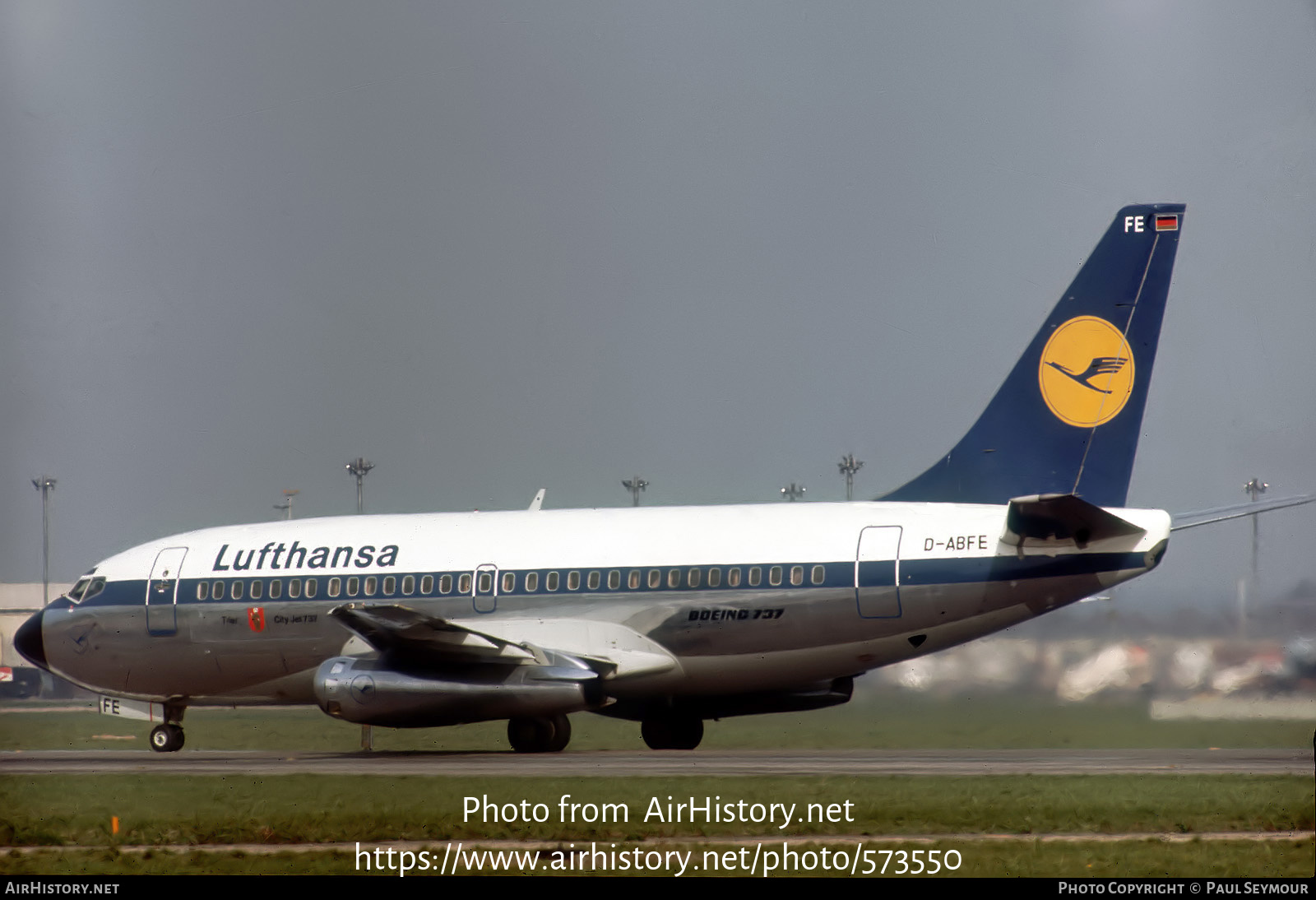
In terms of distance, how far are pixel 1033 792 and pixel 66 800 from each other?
10954mm

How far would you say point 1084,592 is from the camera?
22812 mm

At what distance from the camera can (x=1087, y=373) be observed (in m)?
24.3

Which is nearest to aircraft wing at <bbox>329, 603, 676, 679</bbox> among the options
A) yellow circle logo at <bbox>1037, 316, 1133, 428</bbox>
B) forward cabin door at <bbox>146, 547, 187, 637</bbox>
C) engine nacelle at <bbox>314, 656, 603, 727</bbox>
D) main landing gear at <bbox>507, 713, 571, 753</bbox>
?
engine nacelle at <bbox>314, 656, 603, 727</bbox>

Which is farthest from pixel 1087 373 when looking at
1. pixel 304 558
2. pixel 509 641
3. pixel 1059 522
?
pixel 304 558

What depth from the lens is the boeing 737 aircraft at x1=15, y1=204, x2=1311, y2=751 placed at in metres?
23.5

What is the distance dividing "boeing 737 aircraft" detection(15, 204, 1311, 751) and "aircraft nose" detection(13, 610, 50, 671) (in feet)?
13.3

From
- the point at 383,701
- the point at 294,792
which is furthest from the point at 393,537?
the point at 294,792

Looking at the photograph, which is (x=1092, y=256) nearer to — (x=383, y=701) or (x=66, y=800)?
(x=383, y=701)

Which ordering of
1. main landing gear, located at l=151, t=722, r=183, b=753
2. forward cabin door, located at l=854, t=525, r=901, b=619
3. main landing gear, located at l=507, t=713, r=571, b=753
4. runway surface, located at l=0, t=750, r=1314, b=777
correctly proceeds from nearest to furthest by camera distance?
runway surface, located at l=0, t=750, r=1314, b=777 → forward cabin door, located at l=854, t=525, r=901, b=619 → main landing gear, located at l=507, t=713, r=571, b=753 → main landing gear, located at l=151, t=722, r=183, b=753

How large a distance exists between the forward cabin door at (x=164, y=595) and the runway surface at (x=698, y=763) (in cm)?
234

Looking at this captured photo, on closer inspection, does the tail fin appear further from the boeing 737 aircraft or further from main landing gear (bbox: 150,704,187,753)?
main landing gear (bbox: 150,704,187,753)

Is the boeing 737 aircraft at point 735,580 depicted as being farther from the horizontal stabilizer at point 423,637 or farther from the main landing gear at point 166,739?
the main landing gear at point 166,739

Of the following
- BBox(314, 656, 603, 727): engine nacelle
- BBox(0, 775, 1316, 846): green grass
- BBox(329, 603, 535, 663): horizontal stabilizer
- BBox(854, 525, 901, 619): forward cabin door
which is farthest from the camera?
BBox(314, 656, 603, 727): engine nacelle

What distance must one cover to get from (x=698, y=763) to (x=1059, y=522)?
630 cm
